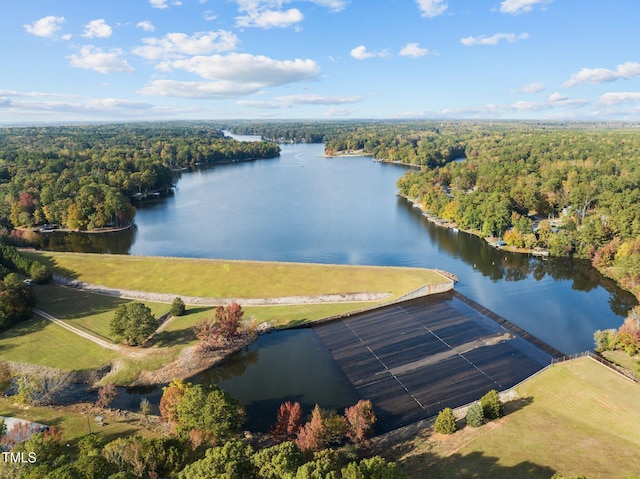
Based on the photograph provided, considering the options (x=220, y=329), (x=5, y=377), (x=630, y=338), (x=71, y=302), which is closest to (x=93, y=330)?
(x=71, y=302)

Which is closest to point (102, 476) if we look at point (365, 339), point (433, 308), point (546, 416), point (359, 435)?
point (359, 435)

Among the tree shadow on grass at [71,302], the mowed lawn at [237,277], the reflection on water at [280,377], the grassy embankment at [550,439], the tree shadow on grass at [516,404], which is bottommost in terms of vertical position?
the reflection on water at [280,377]

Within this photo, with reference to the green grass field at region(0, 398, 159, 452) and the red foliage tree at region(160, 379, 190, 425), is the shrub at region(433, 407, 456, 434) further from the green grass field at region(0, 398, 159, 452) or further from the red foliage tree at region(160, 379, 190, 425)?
the green grass field at region(0, 398, 159, 452)

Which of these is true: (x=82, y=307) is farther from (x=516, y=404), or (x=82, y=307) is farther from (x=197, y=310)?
(x=516, y=404)

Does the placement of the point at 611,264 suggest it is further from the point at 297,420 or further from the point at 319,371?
the point at 297,420

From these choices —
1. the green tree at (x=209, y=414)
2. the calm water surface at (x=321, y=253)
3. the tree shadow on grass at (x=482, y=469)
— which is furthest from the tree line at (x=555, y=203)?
the green tree at (x=209, y=414)

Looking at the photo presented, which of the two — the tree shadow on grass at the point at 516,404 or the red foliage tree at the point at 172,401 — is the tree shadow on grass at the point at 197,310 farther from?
the tree shadow on grass at the point at 516,404
